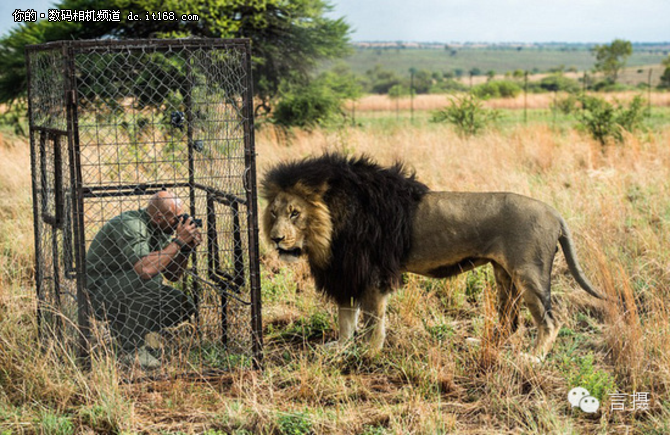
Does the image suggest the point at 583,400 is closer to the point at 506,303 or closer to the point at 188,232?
the point at 506,303

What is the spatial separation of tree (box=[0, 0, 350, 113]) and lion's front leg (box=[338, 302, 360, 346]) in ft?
37.7

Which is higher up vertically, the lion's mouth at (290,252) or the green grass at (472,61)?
the green grass at (472,61)

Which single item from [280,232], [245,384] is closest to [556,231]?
[280,232]

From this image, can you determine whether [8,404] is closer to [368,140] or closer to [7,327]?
[7,327]

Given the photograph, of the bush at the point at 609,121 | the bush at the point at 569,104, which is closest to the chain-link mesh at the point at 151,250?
the bush at the point at 609,121

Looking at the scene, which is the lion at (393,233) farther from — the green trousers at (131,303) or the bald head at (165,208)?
the green trousers at (131,303)

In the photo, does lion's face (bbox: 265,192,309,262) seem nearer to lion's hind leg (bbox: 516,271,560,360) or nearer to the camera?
the camera

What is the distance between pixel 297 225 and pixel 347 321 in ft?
2.91

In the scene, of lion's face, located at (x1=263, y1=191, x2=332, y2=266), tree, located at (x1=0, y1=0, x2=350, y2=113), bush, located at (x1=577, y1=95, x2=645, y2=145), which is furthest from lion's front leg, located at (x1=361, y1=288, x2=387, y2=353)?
tree, located at (x1=0, y1=0, x2=350, y2=113)

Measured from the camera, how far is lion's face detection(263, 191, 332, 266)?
443 centimetres

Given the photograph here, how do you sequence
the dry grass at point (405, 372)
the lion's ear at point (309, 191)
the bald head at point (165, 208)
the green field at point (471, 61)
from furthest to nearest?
1. the green field at point (471, 61)
2. the bald head at point (165, 208)
3. the lion's ear at point (309, 191)
4. the dry grass at point (405, 372)

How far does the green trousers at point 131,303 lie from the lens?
484cm

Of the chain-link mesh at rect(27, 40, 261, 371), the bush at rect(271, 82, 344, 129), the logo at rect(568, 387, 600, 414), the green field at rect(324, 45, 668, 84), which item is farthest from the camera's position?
the green field at rect(324, 45, 668, 84)

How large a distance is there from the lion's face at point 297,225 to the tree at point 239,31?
11.5 metres
